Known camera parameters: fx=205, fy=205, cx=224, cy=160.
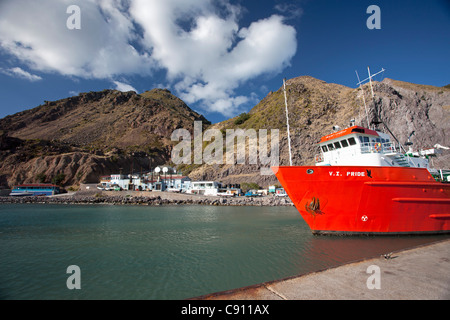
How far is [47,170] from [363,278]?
10524cm

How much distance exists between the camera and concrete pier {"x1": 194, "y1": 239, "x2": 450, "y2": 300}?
3969mm

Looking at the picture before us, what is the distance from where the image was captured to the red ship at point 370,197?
12.2 meters

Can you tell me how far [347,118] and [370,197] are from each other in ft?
204

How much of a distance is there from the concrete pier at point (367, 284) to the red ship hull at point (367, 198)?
6358 millimetres

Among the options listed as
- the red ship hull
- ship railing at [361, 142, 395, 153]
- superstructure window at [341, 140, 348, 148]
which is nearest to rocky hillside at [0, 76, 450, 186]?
ship railing at [361, 142, 395, 153]

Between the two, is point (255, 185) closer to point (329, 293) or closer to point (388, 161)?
point (388, 161)

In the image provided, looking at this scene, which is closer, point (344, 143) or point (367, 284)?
point (367, 284)

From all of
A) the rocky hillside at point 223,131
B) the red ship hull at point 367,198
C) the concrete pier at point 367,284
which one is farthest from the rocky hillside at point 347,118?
the concrete pier at point 367,284

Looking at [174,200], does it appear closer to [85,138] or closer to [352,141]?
[352,141]

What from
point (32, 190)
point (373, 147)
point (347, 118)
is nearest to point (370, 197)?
point (373, 147)

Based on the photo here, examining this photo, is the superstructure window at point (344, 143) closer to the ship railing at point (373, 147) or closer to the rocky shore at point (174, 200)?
the ship railing at point (373, 147)

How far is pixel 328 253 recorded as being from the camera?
10578mm

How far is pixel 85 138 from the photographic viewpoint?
130000 mm

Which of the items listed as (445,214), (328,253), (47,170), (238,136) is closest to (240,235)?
(328,253)
